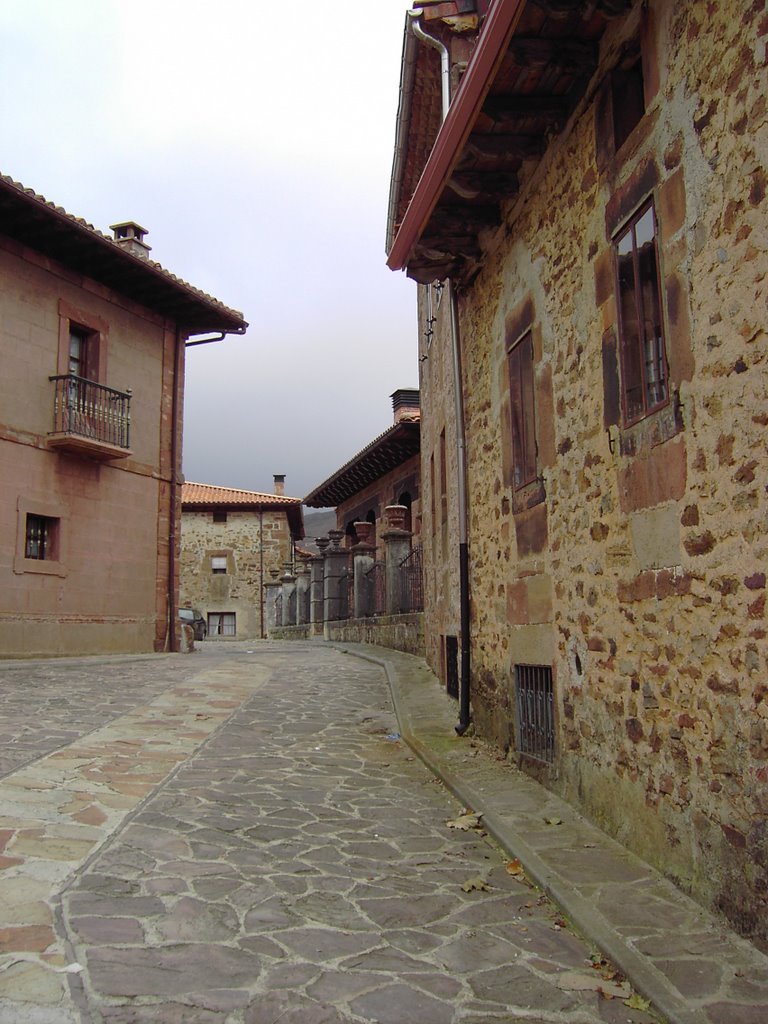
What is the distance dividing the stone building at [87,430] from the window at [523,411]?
10.1 m

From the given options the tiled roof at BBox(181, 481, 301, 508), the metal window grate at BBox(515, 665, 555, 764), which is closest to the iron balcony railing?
the metal window grate at BBox(515, 665, 555, 764)

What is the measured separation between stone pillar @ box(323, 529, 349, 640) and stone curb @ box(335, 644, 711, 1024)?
15.2 metres

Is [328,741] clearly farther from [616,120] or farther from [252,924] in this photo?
[616,120]

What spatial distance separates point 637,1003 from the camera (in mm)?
2916

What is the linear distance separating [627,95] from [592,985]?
436 centimetres

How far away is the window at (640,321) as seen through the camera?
4.25 m

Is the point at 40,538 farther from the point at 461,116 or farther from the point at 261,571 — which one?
the point at 261,571

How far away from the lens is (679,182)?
12.9ft

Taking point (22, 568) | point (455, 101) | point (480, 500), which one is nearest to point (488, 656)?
point (480, 500)

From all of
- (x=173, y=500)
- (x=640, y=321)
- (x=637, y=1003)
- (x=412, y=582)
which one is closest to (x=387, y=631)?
(x=412, y=582)

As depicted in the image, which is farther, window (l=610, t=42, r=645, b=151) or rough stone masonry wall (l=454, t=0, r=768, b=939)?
window (l=610, t=42, r=645, b=151)

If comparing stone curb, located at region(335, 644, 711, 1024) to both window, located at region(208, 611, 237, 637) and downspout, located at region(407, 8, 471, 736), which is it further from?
window, located at region(208, 611, 237, 637)

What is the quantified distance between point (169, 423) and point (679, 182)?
50.2 ft

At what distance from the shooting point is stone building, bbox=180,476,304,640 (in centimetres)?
3572
